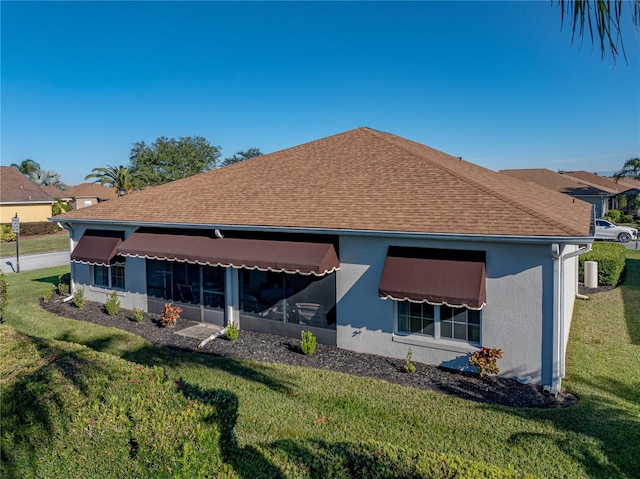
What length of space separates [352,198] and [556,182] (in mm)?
47592

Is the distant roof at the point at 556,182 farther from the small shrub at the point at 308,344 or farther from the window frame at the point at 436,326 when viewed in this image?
the small shrub at the point at 308,344

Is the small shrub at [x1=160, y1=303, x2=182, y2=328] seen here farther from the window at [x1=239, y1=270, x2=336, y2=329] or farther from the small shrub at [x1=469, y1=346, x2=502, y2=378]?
the small shrub at [x1=469, y1=346, x2=502, y2=378]

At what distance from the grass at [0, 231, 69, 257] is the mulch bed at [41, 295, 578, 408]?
26982 mm

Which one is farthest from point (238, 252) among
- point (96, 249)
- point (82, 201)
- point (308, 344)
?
point (82, 201)

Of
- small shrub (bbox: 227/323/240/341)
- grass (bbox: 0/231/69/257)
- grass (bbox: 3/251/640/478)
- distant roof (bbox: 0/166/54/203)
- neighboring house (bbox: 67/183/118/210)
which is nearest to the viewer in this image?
grass (bbox: 3/251/640/478)

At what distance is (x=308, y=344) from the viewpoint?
40.5 ft

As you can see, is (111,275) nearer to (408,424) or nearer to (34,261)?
(408,424)

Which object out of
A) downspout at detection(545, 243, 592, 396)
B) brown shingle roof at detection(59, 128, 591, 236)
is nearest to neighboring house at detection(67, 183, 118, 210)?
brown shingle roof at detection(59, 128, 591, 236)

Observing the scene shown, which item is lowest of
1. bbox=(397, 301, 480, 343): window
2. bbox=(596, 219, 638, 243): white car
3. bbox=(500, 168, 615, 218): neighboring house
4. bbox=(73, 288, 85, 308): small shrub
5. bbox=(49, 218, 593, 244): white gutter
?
bbox=(73, 288, 85, 308): small shrub

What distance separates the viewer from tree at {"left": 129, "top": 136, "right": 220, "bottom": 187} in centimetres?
5547

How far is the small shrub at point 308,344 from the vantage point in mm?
12336

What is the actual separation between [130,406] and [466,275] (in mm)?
7931

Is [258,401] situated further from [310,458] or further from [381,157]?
[381,157]

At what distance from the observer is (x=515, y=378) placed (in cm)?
1054
